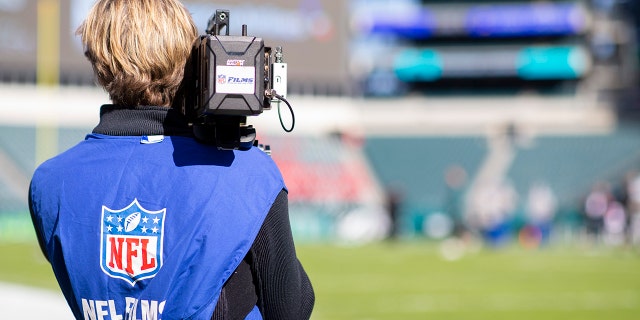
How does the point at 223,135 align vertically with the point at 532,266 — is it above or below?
above

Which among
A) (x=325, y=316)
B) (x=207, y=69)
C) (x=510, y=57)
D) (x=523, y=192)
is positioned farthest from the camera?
(x=510, y=57)

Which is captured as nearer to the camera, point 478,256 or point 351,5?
point 478,256

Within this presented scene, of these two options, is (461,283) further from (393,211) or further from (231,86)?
(393,211)

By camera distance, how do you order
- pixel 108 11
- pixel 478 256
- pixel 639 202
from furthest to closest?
1. pixel 639 202
2. pixel 478 256
3. pixel 108 11

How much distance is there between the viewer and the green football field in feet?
32.0

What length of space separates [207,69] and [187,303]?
0.46 m

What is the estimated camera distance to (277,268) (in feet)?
6.15

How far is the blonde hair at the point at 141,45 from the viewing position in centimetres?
190

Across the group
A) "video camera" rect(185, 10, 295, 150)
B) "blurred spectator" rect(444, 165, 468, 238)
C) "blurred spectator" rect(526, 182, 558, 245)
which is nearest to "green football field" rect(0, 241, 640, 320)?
"blurred spectator" rect(526, 182, 558, 245)

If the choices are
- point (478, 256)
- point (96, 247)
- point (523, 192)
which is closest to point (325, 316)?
point (96, 247)

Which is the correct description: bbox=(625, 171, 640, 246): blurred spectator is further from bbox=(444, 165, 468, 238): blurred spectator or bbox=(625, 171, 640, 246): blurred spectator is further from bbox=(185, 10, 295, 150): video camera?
bbox=(185, 10, 295, 150): video camera

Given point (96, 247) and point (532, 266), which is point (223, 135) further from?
point (532, 266)

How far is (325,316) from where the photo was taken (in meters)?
9.02

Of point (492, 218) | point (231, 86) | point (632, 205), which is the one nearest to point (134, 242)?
point (231, 86)
